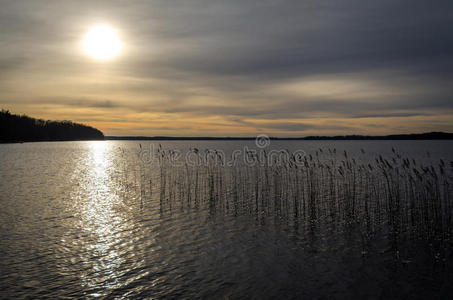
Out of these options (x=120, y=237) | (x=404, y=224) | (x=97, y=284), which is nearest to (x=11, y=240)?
(x=120, y=237)

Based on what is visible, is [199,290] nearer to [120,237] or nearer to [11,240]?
[120,237]

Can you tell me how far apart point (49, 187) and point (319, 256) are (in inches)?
1183

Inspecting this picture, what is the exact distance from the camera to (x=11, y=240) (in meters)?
15.3

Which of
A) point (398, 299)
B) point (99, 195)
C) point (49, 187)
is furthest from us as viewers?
point (49, 187)

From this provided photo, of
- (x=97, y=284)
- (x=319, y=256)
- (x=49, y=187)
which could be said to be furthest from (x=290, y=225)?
(x=49, y=187)

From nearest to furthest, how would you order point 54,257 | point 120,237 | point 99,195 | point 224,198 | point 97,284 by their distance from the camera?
point 97,284 < point 54,257 < point 120,237 < point 224,198 < point 99,195

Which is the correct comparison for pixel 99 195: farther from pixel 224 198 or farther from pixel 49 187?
pixel 224 198

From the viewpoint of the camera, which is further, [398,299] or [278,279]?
[278,279]

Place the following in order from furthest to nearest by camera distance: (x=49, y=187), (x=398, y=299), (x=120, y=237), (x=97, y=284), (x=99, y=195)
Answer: (x=49, y=187), (x=99, y=195), (x=120, y=237), (x=97, y=284), (x=398, y=299)

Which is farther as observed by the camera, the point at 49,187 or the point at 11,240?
the point at 49,187

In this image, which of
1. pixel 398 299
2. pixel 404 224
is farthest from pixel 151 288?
pixel 404 224

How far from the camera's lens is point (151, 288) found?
10.7 meters

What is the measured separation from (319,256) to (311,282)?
102 inches

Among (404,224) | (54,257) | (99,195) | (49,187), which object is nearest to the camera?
(54,257)
